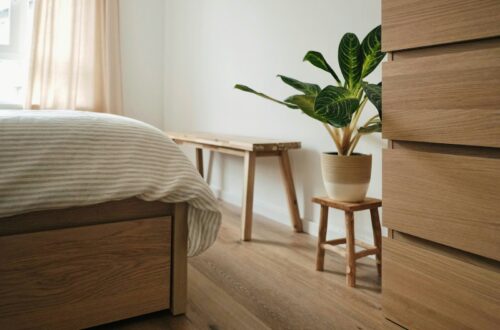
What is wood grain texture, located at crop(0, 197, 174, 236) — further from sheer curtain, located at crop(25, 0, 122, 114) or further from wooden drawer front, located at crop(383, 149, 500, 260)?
sheer curtain, located at crop(25, 0, 122, 114)

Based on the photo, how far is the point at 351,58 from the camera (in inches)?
57.2

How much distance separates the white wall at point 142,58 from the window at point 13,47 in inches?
29.7

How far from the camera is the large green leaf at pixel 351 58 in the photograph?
1430 mm

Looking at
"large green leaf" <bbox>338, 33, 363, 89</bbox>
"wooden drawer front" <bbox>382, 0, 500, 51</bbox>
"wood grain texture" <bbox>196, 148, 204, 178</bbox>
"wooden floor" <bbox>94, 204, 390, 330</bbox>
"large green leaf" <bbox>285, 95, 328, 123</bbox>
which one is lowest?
"wooden floor" <bbox>94, 204, 390, 330</bbox>

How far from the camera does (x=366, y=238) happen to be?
1859 mm

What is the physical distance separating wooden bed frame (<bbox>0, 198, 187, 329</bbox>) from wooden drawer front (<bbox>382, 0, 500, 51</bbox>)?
2.40 ft

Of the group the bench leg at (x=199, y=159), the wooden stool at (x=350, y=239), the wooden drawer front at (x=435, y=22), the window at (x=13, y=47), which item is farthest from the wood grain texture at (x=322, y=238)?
the window at (x=13, y=47)

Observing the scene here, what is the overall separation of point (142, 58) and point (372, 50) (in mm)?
2807

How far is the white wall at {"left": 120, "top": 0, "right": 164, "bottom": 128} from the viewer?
12.1ft

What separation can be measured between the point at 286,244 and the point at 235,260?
0.32 metres

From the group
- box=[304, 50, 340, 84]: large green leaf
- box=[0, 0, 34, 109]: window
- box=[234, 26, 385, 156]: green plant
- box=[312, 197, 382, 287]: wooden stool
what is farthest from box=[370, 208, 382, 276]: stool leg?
box=[0, 0, 34, 109]: window

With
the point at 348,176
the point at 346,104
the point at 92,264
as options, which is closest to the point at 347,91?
the point at 346,104

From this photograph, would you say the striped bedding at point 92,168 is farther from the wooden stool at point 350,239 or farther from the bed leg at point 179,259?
the wooden stool at point 350,239

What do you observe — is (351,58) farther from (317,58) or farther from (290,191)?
(290,191)
